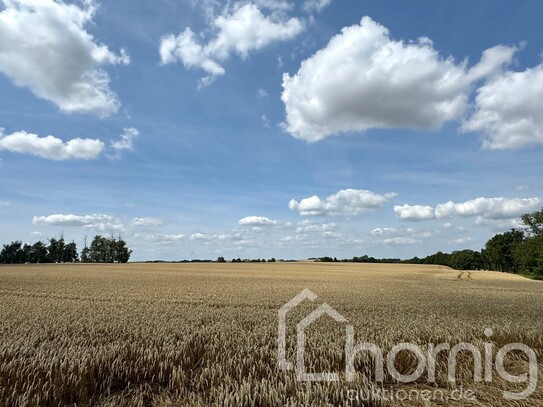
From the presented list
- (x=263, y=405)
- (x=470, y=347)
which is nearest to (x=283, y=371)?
(x=263, y=405)

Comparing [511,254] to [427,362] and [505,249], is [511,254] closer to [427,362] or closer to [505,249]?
[505,249]

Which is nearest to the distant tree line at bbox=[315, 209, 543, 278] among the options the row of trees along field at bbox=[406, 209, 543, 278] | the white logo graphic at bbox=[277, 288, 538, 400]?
the row of trees along field at bbox=[406, 209, 543, 278]

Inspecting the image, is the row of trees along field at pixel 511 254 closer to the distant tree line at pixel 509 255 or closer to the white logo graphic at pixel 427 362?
the distant tree line at pixel 509 255

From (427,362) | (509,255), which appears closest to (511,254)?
(509,255)

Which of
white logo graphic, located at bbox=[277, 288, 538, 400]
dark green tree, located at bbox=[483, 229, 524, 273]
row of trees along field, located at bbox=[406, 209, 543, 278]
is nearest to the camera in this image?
white logo graphic, located at bbox=[277, 288, 538, 400]

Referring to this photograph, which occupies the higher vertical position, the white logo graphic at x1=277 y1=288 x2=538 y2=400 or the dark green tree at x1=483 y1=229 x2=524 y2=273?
the dark green tree at x1=483 y1=229 x2=524 y2=273

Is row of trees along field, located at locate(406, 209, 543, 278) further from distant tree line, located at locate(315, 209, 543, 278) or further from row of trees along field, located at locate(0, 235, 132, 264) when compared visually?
row of trees along field, located at locate(0, 235, 132, 264)

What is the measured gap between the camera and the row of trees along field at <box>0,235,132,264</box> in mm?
131250

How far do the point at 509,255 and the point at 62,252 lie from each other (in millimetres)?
151753

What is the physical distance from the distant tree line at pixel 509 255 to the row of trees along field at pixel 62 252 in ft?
254

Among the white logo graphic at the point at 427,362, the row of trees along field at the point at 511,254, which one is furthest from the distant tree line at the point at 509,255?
the white logo graphic at the point at 427,362

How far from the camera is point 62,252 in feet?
448

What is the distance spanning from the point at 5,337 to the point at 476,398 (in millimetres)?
9001

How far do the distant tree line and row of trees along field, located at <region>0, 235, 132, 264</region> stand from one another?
77439 mm
